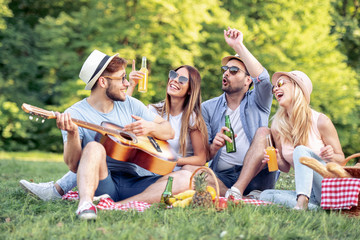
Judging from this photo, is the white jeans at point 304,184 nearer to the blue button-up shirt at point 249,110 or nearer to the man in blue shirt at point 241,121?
the man in blue shirt at point 241,121

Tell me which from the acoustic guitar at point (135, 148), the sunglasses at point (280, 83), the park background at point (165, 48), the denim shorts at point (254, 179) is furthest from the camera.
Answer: the park background at point (165, 48)

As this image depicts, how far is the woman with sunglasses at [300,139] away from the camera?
4.12 metres

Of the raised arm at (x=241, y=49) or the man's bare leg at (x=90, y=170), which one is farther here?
the raised arm at (x=241, y=49)

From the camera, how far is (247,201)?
4.35 meters

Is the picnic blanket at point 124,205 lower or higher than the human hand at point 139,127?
lower

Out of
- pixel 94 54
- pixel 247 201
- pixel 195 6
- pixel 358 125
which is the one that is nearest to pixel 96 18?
pixel 195 6

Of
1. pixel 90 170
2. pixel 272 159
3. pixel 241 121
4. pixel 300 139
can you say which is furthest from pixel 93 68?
pixel 300 139

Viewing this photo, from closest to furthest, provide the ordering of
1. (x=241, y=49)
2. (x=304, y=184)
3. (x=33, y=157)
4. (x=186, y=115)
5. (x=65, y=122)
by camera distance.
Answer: (x=65, y=122) < (x=304, y=184) < (x=241, y=49) < (x=186, y=115) < (x=33, y=157)

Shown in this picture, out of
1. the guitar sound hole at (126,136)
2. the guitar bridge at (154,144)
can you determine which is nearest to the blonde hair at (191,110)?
the guitar bridge at (154,144)

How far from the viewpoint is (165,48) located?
16.5 metres

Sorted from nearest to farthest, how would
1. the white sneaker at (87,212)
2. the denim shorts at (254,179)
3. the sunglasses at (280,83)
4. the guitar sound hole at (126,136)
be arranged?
the white sneaker at (87,212) < the guitar sound hole at (126,136) < the sunglasses at (280,83) < the denim shorts at (254,179)

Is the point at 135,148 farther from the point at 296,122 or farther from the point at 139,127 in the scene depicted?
the point at 296,122

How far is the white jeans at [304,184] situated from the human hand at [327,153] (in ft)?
0.18

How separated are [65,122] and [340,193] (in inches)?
95.1
